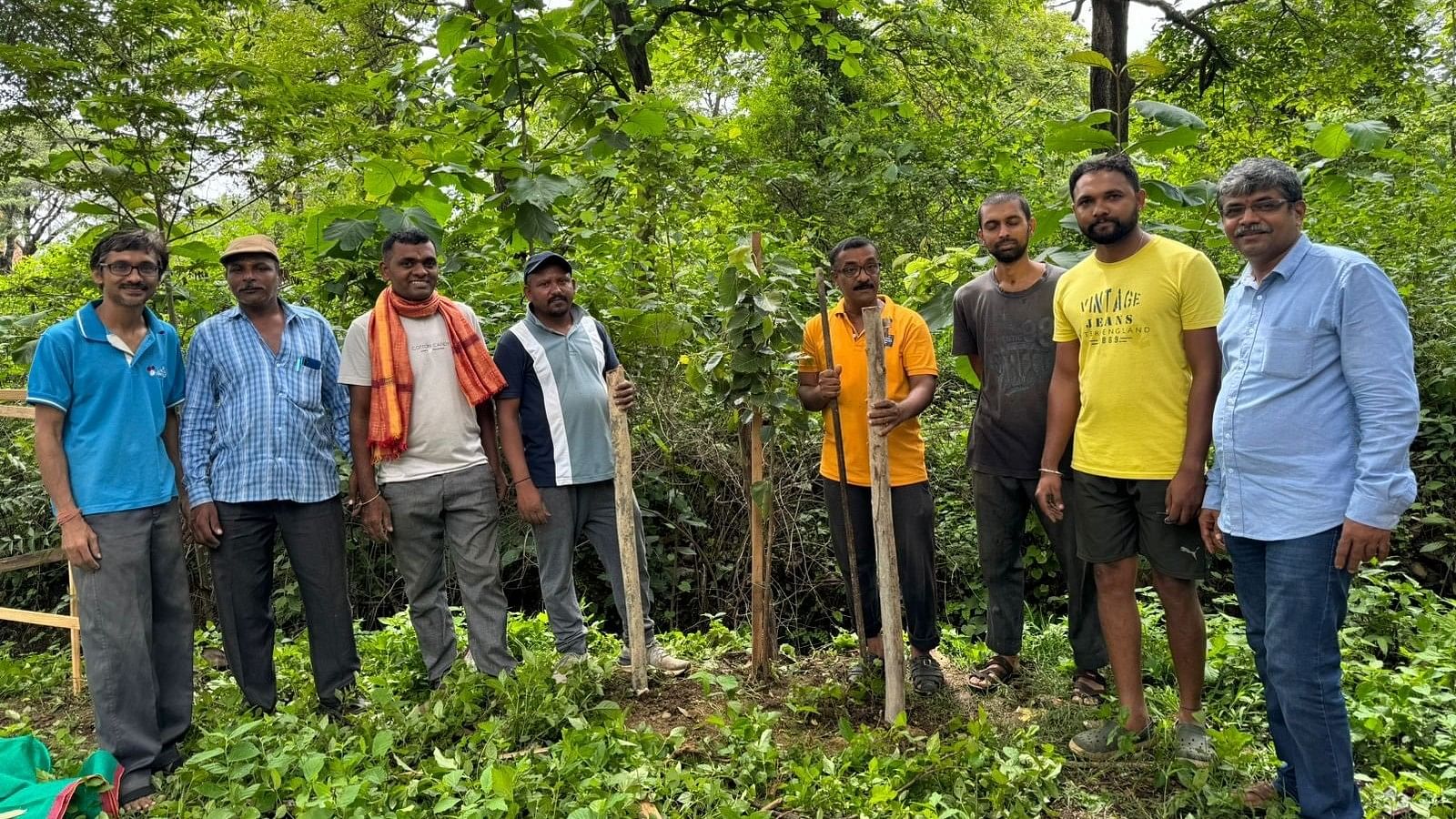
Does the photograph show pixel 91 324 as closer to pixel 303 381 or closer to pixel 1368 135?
pixel 303 381

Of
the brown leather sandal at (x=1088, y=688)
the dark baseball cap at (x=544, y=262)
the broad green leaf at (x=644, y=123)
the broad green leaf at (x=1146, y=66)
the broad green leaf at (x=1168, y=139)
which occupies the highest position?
the broad green leaf at (x=644, y=123)

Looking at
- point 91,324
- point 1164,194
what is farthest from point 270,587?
point 1164,194

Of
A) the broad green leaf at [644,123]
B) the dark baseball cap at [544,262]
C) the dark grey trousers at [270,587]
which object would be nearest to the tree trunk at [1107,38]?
the broad green leaf at [644,123]

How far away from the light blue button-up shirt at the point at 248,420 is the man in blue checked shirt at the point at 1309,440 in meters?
3.35

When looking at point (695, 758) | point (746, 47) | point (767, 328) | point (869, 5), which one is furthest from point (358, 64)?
point (695, 758)

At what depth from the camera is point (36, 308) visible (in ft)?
17.5

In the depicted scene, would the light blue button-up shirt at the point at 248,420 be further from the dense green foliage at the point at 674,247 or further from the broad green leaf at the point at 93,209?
the broad green leaf at the point at 93,209

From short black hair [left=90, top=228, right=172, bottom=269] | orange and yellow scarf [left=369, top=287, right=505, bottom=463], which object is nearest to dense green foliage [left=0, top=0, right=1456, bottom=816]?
orange and yellow scarf [left=369, top=287, right=505, bottom=463]

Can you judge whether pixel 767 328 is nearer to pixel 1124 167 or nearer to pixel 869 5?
pixel 1124 167

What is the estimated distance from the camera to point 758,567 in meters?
3.79

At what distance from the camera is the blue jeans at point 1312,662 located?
2463mm

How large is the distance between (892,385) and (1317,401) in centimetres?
152

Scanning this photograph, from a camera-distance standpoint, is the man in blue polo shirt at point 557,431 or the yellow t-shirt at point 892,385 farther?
the man in blue polo shirt at point 557,431

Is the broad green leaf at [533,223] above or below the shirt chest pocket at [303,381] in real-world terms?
above
